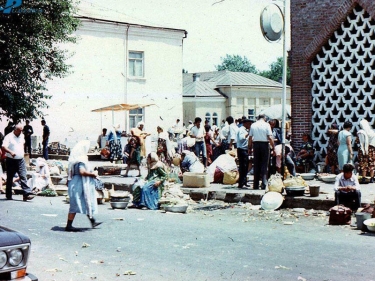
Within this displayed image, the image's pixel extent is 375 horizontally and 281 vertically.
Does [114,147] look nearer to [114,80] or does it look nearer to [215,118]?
[114,80]

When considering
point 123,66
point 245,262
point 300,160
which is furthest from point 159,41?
point 245,262

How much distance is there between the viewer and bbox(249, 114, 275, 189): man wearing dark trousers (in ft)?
48.0

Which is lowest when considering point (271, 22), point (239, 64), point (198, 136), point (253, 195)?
point (253, 195)

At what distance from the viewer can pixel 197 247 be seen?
29.4 ft

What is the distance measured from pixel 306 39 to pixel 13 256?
15.1m

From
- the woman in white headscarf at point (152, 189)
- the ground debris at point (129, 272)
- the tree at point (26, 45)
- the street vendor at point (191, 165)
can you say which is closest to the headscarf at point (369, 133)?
the street vendor at point (191, 165)

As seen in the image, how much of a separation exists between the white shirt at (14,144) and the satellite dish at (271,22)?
6.24 meters

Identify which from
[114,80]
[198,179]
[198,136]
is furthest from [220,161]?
[114,80]

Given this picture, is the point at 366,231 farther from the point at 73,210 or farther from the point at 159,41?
the point at 159,41

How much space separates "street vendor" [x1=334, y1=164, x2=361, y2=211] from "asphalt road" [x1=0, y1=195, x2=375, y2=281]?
23.9 inches

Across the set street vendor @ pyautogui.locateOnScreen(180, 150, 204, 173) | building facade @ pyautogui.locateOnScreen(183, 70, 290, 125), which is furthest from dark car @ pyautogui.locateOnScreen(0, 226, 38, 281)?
building facade @ pyautogui.locateOnScreen(183, 70, 290, 125)

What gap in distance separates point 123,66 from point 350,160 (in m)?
24.0

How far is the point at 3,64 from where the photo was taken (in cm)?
2166

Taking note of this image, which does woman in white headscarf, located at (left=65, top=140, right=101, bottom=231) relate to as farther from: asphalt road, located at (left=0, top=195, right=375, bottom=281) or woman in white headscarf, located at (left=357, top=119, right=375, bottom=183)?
woman in white headscarf, located at (left=357, top=119, right=375, bottom=183)
